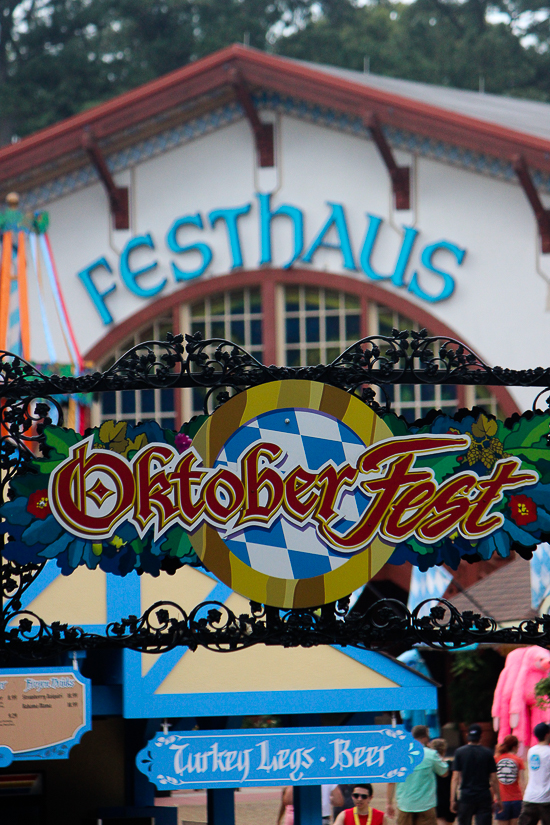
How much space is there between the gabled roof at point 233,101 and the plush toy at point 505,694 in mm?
8272

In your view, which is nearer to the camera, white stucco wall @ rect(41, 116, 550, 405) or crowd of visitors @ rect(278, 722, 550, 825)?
crowd of visitors @ rect(278, 722, 550, 825)

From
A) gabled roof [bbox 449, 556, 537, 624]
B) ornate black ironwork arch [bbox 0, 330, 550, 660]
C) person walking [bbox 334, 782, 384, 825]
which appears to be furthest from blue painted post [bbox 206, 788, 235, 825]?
gabled roof [bbox 449, 556, 537, 624]

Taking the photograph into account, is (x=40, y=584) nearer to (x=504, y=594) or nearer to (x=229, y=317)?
(x=504, y=594)

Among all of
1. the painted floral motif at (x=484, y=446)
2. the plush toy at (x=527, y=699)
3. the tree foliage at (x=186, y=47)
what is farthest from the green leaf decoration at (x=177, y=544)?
the tree foliage at (x=186, y=47)

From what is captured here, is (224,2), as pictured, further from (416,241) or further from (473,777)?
(473,777)

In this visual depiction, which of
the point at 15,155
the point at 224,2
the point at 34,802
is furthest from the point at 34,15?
the point at 34,802

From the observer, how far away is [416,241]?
62.7 feet

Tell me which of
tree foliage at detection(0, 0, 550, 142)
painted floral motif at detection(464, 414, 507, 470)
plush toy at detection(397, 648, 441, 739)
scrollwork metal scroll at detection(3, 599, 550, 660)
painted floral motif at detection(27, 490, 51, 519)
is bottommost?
plush toy at detection(397, 648, 441, 739)

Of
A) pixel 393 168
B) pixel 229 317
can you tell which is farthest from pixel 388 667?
pixel 393 168

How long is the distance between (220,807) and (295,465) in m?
3.61

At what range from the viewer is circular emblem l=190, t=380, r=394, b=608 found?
709cm

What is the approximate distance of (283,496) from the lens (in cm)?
711

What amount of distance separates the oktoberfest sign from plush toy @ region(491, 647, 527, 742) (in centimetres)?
614

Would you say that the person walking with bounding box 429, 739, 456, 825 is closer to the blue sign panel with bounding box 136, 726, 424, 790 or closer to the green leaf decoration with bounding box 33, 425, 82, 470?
the blue sign panel with bounding box 136, 726, 424, 790
